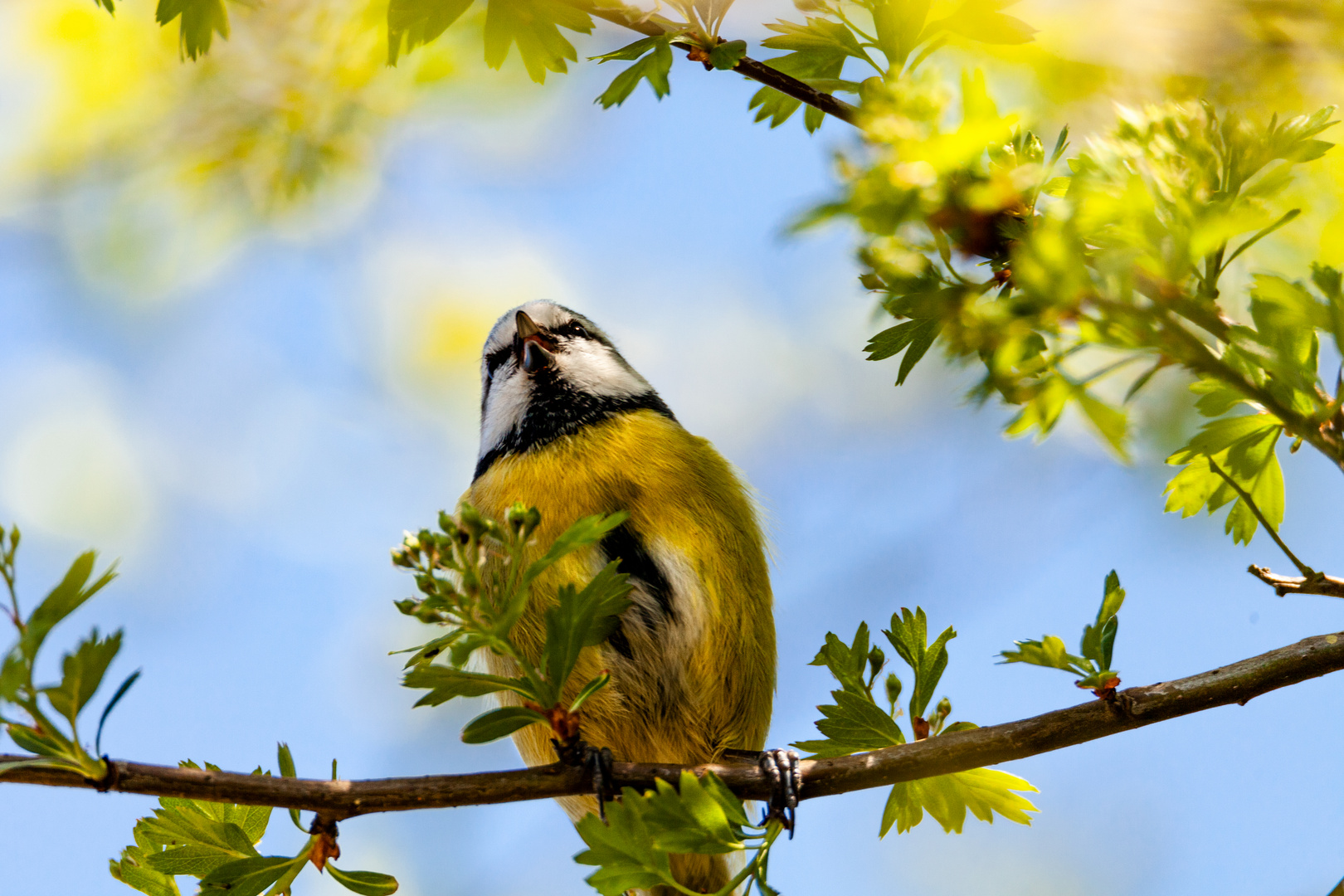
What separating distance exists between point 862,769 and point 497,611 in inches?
30.0

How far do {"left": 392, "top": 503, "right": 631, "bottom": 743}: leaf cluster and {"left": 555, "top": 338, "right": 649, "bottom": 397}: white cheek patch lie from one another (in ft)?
5.97

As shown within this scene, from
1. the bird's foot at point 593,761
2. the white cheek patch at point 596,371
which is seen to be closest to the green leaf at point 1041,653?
the bird's foot at point 593,761

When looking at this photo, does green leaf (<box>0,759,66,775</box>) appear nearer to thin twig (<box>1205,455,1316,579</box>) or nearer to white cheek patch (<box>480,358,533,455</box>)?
thin twig (<box>1205,455,1316,579</box>)

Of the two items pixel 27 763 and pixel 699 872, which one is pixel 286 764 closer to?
pixel 27 763

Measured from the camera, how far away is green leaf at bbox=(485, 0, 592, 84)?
1758 millimetres

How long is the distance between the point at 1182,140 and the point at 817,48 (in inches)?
24.5

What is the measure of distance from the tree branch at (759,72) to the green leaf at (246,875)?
1.46m

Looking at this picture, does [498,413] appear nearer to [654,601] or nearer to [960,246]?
[654,601]

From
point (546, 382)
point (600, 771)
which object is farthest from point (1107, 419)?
point (546, 382)

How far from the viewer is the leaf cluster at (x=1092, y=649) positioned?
1.55 m

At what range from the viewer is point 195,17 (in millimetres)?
1797

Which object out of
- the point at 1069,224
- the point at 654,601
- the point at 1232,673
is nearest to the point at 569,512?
the point at 654,601

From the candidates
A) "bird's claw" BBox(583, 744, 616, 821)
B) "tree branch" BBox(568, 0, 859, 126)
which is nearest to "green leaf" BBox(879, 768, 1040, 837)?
"bird's claw" BBox(583, 744, 616, 821)

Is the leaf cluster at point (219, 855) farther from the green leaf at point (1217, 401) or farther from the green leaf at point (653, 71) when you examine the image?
the green leaf at point (1217, 401)
